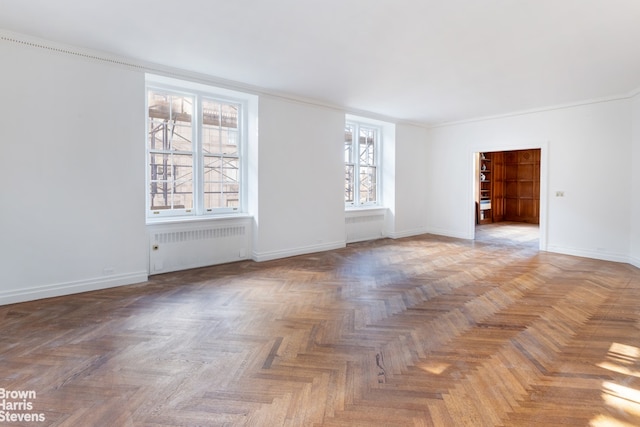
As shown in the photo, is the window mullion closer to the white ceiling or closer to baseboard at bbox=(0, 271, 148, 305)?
the white ceiling

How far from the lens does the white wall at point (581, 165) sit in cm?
531

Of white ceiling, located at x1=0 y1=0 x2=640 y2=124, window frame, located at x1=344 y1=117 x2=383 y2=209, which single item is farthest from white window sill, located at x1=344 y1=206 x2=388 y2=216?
white ceiling, located at x1=0 y1=0 x2=640 y2=124

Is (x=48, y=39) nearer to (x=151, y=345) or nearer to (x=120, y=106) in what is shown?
(x=120, y=106)

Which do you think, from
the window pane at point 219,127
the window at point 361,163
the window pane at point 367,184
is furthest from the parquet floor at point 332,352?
the window pane at point 367,184

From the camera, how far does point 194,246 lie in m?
4.82

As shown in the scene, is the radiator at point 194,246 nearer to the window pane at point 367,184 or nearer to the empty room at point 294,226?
the empty room at point 294,226

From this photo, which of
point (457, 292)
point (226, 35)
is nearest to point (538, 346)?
point (457, 292)

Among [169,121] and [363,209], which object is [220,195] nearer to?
[169,121]

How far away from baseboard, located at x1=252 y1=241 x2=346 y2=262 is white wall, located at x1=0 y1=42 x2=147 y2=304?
5.43 feet

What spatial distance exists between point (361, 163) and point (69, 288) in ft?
18.1

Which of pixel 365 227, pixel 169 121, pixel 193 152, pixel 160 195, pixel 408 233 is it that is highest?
pixel 169 121

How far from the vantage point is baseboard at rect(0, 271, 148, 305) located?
133 inches

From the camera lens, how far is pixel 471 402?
6.16 ft

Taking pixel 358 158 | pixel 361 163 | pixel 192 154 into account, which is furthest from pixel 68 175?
pixel 361 163
